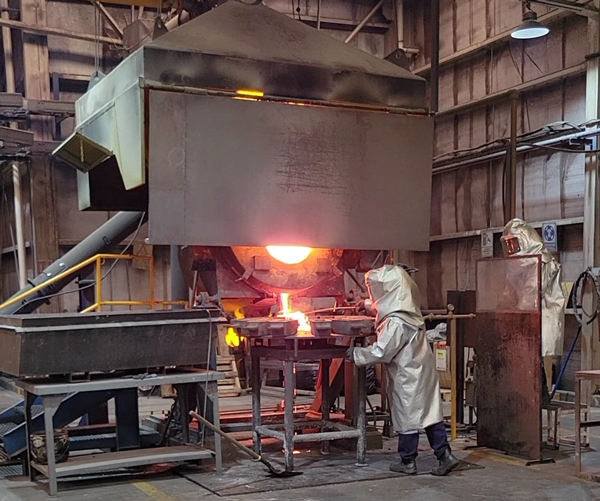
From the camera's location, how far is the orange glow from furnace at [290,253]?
20.7ft

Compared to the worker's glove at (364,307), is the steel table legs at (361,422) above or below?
below

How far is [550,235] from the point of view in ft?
32.5

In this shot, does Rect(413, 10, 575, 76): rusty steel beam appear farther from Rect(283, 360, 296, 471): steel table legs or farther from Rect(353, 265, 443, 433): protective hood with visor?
Rect(283, 360, 296, 471): steel table legs

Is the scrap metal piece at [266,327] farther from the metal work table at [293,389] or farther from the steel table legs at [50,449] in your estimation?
the steel table legs at [50,449]

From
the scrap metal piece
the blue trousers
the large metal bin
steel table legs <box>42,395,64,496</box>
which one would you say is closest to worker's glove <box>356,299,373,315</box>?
the scrap metal piece

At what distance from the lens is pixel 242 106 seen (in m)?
5.74

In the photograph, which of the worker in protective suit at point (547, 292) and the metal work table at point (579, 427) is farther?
the worker in protective suit at point (547, 292)

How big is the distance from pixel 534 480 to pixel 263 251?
8.81 feet

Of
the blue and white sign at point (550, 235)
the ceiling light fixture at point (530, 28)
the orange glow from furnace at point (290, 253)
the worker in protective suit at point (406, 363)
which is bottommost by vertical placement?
the worker in protective suit at point (406, 363)

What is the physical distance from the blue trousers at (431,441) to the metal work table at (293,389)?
376mm

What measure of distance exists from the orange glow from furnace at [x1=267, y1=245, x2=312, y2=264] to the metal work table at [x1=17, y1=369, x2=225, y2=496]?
107 cm

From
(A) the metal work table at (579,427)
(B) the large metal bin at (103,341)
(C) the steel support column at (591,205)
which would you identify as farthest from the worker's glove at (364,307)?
(C) the steel support column at (591,205)

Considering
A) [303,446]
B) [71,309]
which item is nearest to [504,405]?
[303,446]

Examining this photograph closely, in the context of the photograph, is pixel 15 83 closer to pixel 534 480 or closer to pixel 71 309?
pixel 71 309
